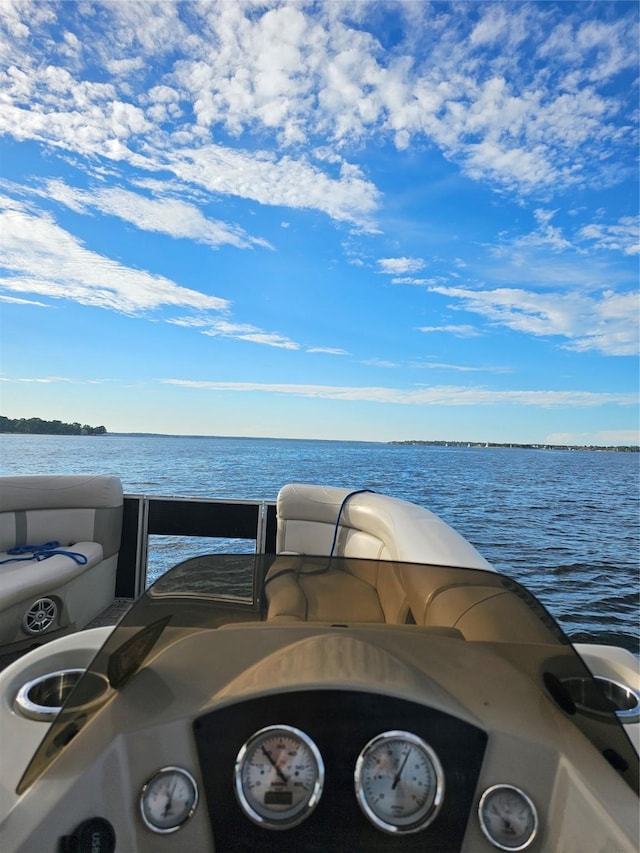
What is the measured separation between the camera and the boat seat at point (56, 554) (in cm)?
295

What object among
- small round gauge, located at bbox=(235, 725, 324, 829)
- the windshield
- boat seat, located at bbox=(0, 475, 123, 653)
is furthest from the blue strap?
small round gauge, located at bbox=(235, 725, 324, 829)

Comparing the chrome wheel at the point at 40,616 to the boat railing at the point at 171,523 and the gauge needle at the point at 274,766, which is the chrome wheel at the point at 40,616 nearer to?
the boat railing at the point at 171,523

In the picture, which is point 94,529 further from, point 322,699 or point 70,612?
point 322,699

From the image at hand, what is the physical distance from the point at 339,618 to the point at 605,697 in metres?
0.52

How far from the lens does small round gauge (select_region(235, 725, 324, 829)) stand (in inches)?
32.5

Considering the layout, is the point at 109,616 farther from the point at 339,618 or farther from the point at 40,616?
the point at 339,618

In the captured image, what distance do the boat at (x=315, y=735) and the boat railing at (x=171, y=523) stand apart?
2.88 m

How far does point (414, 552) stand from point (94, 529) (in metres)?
2.58

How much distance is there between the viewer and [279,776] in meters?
0.84

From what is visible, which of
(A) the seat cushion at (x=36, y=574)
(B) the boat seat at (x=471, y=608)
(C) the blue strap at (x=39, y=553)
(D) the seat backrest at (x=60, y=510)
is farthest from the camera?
(D) the seat backrest at (x=60, y=510)

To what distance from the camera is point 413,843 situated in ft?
2.70

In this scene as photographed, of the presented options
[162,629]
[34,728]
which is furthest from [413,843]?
[34,728]

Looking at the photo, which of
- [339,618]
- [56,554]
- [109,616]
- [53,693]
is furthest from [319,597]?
[109,616]

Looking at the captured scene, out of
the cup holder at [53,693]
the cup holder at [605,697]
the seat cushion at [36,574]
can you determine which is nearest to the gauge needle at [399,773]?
the cup holder at [605,697]
